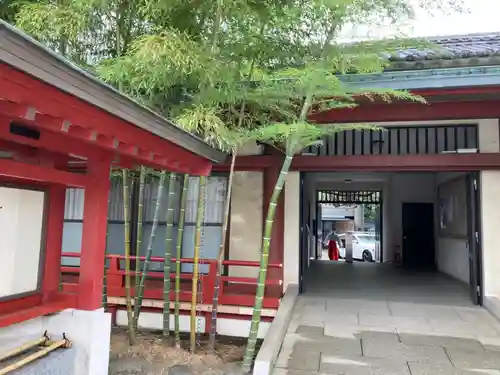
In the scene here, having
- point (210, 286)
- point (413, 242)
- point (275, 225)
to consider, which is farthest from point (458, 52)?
point (413, 242)

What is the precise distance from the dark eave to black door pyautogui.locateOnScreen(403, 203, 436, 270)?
9.56m

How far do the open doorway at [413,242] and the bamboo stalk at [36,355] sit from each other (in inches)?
133

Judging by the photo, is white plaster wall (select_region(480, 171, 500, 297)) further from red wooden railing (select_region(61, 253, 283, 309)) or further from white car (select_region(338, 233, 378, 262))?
white car (select_region(338, 233, 378, 262))

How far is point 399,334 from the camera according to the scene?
452 cm

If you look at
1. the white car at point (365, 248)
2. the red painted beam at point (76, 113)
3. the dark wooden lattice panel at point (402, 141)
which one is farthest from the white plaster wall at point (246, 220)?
the white car at point (365, 248)

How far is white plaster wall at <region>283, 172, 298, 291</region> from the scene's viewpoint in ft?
19.7

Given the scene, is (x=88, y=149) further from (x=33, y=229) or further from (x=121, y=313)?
(x=121, y=313)

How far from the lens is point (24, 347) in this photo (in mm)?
3355

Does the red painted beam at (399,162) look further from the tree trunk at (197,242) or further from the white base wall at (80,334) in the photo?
the white base wall at (80,334)

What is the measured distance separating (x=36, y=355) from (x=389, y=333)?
3.39m

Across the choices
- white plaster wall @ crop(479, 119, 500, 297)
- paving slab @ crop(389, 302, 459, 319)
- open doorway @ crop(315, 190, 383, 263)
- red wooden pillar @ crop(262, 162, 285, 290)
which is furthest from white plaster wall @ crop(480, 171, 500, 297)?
open doorway @ crop(315, 190, 383, 263)

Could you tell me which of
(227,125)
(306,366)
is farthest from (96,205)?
(306,366)

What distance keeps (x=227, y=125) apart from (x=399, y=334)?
9.43 ft

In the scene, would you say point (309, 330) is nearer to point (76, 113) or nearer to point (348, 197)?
point (76, 113)
